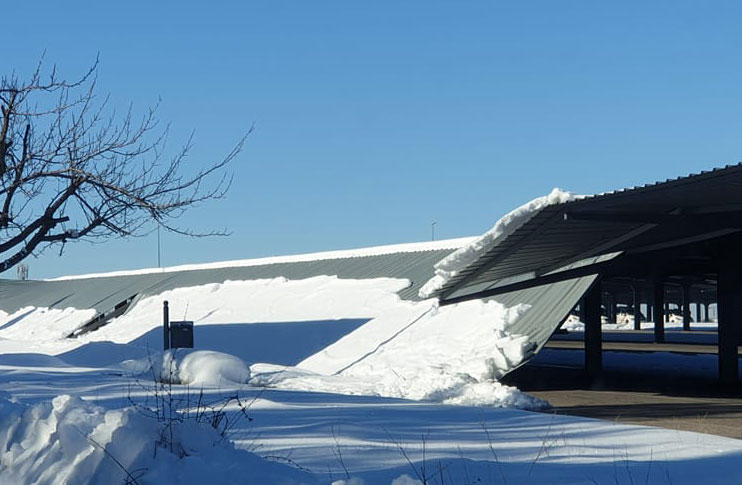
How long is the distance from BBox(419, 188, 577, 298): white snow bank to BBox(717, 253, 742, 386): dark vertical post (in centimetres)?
672

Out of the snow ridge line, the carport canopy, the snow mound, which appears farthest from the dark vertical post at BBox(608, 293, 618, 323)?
the snow mound

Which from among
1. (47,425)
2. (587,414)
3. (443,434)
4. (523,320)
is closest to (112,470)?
(47,425)

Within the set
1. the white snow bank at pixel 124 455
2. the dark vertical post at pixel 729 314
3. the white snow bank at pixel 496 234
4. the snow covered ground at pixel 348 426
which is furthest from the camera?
the dark vertical post at pixel 729 314

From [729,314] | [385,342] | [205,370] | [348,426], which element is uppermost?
[729,314]

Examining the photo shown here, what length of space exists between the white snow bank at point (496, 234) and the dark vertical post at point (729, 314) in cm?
672

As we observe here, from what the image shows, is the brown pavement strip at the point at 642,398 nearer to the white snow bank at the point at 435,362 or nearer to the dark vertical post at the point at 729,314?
the dark vertical post at the point at 729,314

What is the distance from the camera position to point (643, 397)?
16.8 m

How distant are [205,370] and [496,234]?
513 centimetres

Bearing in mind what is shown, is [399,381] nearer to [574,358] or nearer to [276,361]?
[276,361]

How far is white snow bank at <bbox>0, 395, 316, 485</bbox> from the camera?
594cm

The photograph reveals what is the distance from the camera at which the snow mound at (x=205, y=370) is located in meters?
13.7

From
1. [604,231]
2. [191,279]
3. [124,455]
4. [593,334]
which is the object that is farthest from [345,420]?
[191,279]

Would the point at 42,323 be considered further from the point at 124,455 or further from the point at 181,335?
the point at 124,455

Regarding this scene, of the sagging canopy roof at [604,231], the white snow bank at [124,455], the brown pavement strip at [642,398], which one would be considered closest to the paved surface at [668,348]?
the brown pavement strip at [642,398]
